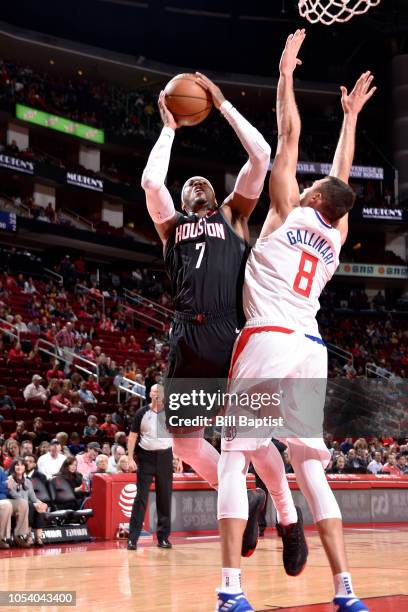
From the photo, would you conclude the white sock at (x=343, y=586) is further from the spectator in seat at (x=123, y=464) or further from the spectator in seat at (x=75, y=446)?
the spectator in seat at (x=75, y=446)

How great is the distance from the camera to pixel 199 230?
16.2ft

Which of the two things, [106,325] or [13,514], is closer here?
[13,514]

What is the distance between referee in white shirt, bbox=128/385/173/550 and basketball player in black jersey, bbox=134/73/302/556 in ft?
17.0

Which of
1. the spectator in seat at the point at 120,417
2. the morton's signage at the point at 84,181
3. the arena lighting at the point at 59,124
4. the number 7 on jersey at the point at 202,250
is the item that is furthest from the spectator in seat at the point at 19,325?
the number 7 on jersey at the point at 202,250

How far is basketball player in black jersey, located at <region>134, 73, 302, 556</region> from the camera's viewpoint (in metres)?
4.77

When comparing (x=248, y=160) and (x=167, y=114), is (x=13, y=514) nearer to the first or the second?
(x=167, y=114)

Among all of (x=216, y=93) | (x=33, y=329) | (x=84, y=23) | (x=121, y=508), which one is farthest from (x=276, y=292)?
(x=84, y=23)

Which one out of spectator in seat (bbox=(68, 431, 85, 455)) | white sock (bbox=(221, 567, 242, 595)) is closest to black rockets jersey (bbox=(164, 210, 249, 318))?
white sock (bbox=(221, 567, 242, 595))

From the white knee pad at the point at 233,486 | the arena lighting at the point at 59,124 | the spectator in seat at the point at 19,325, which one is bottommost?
the white knee pad at the point at 233,486

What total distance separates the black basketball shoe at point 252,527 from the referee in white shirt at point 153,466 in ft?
15.9

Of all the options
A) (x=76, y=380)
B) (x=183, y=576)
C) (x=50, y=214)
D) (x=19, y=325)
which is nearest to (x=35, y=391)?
(x=76, y=380)

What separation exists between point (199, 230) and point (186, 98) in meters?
0.78

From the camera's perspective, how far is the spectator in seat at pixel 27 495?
10578 millimetres

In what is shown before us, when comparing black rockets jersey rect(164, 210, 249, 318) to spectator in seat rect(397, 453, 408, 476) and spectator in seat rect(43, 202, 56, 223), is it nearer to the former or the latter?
spectator in seat rect(397, 453, 408, 476)
